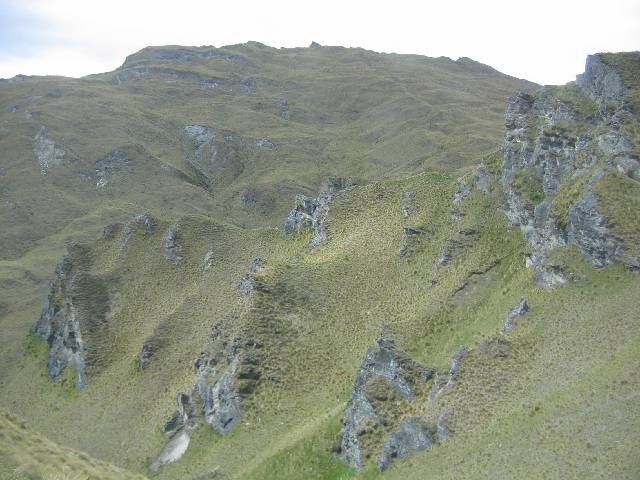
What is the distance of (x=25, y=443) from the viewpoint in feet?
97.1

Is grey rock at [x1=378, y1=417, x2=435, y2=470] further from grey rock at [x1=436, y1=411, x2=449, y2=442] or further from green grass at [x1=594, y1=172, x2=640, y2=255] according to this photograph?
green grass at [x1=594, y1=172, x2=640, y2=255]

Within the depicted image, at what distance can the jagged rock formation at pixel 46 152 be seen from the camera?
594ft

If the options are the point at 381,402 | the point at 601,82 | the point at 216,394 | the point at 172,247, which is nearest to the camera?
the point at 381,402

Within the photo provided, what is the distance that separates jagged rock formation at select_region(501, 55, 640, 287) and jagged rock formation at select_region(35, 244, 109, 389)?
56.2 meters

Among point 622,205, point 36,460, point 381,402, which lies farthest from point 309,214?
point 36,460

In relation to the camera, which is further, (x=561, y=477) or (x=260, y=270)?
(x=260, y=270)

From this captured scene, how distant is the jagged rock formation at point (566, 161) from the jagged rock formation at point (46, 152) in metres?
145

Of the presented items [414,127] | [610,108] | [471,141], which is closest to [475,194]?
[610,108]

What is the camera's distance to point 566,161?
58.6m

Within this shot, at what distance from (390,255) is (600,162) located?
967 inches

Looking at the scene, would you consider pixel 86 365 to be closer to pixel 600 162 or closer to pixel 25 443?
pixel 25 443

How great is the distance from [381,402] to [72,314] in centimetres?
5755

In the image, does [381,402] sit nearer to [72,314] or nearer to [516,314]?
[516,314]

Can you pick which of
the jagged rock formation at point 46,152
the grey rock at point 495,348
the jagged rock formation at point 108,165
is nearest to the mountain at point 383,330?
the grey rock at point 495,348
